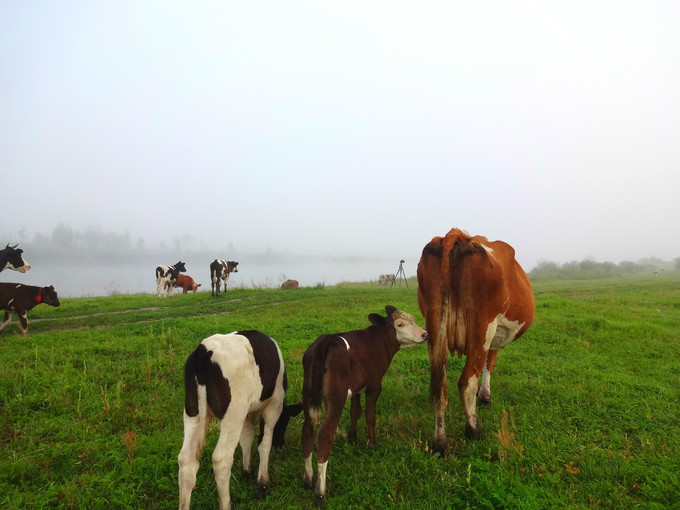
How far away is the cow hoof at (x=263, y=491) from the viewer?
12.3 ft

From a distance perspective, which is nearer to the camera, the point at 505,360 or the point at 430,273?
the point at 430,273

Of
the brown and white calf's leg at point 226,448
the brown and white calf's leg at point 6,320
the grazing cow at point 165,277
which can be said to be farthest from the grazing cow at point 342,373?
the grazing cow at point 165,277

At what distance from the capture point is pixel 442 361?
14.6 feet

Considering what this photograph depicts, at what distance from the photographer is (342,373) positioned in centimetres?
388

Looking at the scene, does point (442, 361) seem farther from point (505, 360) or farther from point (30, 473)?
point (30, 473)

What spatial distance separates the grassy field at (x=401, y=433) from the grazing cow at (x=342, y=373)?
17.1 inches

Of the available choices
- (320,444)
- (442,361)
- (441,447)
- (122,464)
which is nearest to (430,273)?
(442,361)

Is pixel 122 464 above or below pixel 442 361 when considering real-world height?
below

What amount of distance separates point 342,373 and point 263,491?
141cm

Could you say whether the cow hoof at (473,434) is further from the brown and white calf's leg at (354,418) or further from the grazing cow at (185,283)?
the grazing cow at (185,283)

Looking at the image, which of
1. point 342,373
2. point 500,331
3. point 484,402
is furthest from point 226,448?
point 484,402

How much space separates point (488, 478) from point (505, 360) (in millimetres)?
4672

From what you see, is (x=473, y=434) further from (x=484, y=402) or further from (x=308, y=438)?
(x=308, y=438)

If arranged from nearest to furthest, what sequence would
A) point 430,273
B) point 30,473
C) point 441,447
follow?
point 30,473 < point 441,447 < point 430,273
